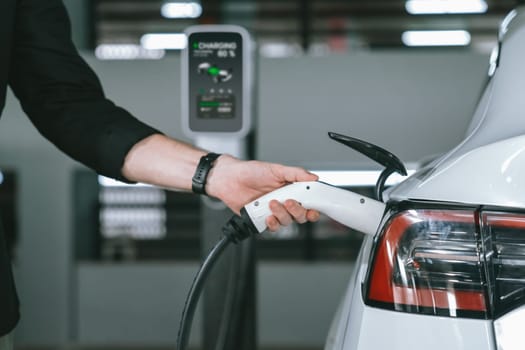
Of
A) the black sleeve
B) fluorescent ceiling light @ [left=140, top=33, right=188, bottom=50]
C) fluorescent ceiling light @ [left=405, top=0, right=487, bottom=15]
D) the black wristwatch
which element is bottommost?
the black wristwatch

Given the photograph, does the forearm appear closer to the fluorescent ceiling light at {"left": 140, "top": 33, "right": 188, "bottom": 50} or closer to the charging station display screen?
the charging station display screen

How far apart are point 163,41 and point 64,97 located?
444cm

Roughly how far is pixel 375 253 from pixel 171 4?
5.26m

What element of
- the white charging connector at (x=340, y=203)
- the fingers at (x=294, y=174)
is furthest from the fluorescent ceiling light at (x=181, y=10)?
the white charging connector at (x=340, y=203)

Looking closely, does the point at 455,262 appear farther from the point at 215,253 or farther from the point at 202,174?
the point at 202,174

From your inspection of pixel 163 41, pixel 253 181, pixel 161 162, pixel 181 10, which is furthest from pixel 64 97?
pixel 181 10

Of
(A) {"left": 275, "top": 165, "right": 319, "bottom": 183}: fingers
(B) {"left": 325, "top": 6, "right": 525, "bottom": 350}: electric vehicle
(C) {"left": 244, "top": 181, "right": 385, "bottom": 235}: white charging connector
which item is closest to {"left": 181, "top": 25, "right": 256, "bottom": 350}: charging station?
(A) {"left": 275, "top": 165, "right": 319, "bottom": 183}: fingers

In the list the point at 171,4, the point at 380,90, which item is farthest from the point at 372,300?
the point at 171,4

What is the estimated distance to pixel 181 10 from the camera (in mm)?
6109

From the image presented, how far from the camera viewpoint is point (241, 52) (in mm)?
2594

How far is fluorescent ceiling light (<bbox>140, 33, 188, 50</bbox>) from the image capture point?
6031mm

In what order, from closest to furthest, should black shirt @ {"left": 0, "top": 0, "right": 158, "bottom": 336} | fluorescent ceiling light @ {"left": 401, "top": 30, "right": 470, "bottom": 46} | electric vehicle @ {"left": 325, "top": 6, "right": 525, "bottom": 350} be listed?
1. electric vehicle @ {"left": 325, "top": 6, "right": 525, "bottom": 350}
2. black shirt @ {"left": 0, "top": 0, "right": 158, "bottom": 336}
3. fluorescent ceiling light @ {"left": 401, "top": 30, "right": 470, "bottom": 46}

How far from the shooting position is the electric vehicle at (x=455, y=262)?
3.49ft

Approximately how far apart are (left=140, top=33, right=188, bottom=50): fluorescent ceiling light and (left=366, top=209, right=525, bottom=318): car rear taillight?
5.09 meters
